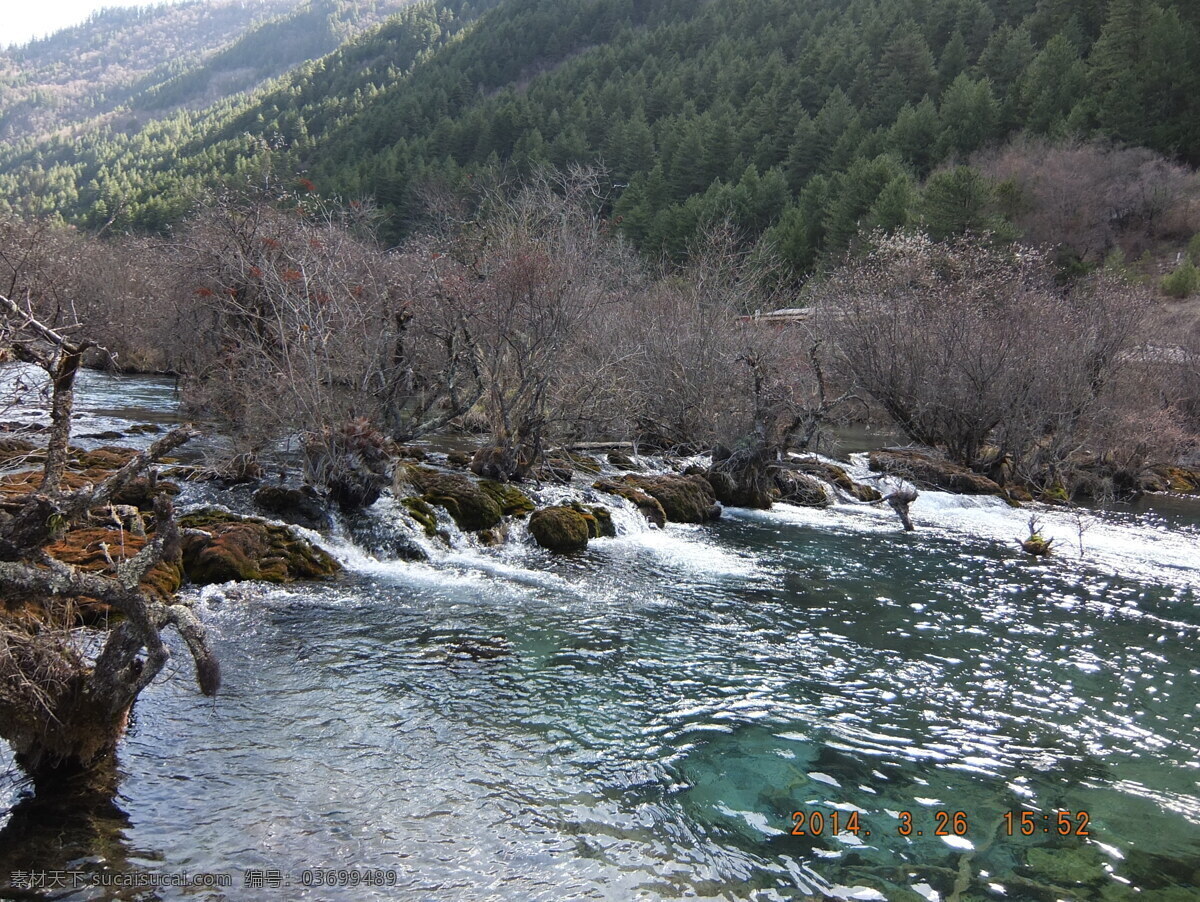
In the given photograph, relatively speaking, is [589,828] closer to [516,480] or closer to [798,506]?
[516,480]

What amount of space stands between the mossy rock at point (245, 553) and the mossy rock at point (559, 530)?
13.0 ft

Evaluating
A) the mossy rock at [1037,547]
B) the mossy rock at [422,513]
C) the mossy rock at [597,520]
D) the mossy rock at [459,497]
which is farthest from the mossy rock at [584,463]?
the mossy rock at [1037,547]

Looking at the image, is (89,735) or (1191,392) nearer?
(89,735)

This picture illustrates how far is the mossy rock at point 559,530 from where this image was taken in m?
15.0

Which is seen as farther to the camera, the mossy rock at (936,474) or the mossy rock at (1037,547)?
the mossy rock at (936,474)

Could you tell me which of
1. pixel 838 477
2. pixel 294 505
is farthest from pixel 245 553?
pixel 838 477

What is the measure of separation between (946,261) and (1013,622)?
24695 millimetres

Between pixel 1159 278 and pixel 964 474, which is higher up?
pixel 1159 278

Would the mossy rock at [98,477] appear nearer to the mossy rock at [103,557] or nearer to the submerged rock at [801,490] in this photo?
the mossy rock at [103,557]

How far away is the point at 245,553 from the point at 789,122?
68907 millimetres

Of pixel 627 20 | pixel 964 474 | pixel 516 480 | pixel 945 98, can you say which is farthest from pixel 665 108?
pixel 516 480

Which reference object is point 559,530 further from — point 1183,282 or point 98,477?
point 1183,282

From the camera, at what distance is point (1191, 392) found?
32250 mm
